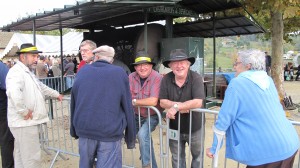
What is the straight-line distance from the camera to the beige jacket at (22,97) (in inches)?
153

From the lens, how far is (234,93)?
2.60m

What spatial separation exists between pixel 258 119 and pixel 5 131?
378cm

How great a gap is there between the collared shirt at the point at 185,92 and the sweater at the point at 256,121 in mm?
1096

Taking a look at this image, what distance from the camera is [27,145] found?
4070 mm

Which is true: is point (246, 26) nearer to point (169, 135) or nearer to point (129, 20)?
point (129, 20)

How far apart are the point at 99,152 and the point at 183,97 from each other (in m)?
1.24

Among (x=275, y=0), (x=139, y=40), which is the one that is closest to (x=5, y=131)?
(x=139, y=40)

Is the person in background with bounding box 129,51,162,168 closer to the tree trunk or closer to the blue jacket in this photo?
the blue jacket

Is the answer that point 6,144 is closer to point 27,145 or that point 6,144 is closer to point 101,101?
point 27,145

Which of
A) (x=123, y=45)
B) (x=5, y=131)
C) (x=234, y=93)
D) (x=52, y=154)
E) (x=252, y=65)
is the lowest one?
(x=52, y=154)

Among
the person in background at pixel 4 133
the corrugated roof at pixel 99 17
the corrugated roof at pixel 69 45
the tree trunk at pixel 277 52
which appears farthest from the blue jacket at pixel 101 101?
the corrugated roof at pixel 69 45

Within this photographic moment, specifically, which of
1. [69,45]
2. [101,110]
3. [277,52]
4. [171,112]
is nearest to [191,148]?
[171,112]

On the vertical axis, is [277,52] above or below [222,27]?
below

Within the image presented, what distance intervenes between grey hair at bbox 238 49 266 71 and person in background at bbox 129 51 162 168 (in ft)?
5.15
